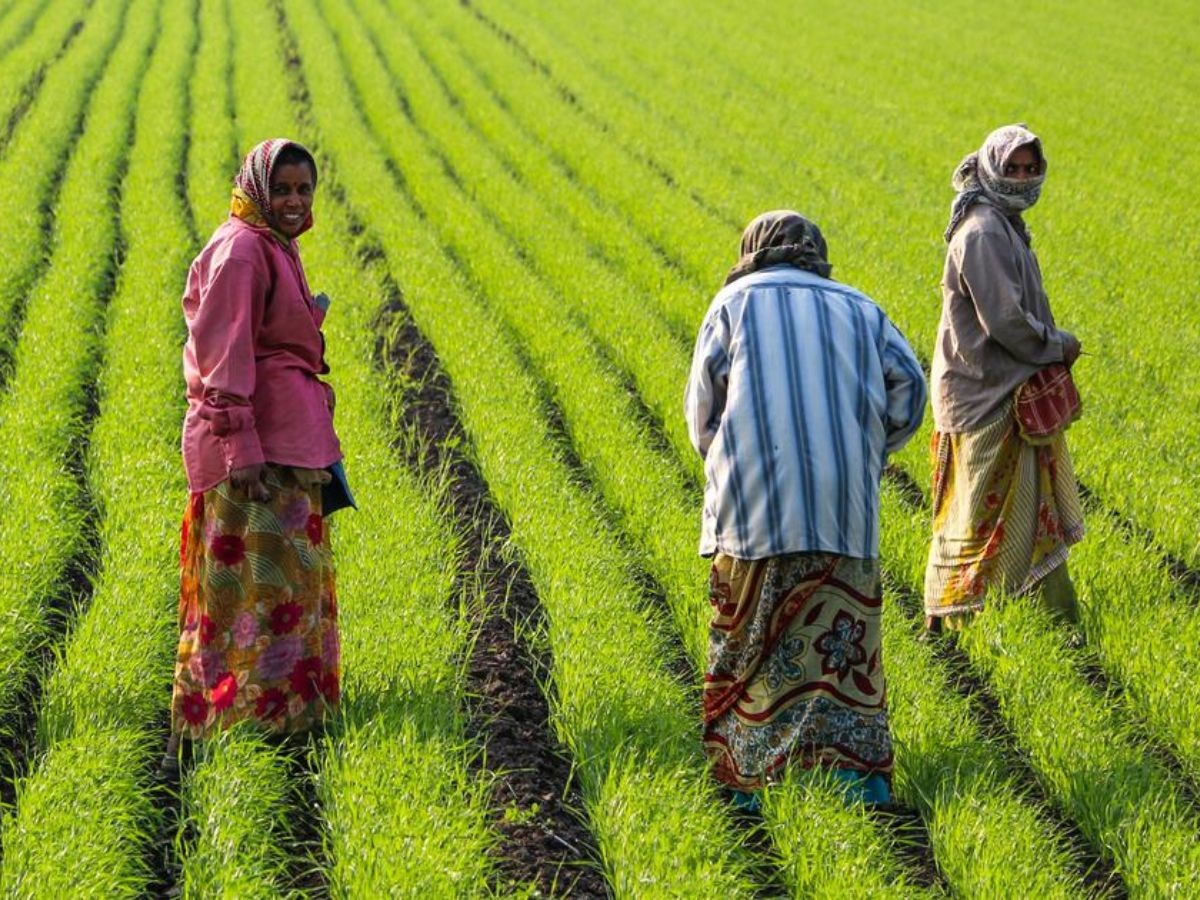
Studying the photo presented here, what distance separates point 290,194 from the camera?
3.85m

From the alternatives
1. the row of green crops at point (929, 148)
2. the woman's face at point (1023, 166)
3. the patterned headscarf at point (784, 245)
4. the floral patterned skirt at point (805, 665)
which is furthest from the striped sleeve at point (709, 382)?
the row of green crops at point (929, 148)

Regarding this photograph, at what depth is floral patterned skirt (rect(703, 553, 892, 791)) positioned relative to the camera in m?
3.87

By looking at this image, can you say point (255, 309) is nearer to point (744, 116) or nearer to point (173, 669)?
point (173, 669)

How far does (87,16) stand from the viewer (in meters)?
24.1

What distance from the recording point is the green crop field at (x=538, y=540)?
353 centimetres

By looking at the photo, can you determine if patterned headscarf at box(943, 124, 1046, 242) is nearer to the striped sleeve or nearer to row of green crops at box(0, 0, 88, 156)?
the striped sleeve

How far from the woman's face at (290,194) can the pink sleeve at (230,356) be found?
0.62ft

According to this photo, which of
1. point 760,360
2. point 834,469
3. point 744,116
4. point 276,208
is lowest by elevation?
point 744,116

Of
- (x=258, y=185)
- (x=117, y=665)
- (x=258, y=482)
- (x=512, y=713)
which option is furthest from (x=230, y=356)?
(x=512, y=713)

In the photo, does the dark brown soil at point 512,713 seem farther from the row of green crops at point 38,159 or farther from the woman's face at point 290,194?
the row of green crops at point 38,159

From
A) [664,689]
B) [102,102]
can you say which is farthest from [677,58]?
[664,689]

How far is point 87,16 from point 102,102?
28.2 ft

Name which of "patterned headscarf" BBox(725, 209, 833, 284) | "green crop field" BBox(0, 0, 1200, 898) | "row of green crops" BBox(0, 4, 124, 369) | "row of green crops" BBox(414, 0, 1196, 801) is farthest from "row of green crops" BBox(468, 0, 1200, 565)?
"row of green crops" BBox(0, 4, 124, 369)

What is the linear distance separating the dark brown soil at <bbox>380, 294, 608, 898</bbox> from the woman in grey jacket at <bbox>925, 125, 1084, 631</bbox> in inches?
59.2
